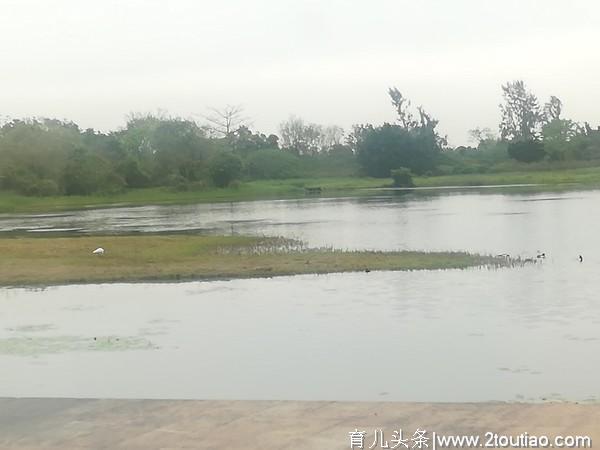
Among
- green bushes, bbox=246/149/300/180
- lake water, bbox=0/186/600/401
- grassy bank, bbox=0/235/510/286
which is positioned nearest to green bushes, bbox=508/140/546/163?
green bushes, bbox=246/149/300/180

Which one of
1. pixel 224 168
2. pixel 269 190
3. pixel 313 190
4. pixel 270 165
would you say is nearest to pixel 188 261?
pixel 224 168

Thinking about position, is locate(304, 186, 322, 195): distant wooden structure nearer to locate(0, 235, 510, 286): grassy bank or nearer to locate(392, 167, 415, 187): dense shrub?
locate(392, 167, 415, 187): dense shrub

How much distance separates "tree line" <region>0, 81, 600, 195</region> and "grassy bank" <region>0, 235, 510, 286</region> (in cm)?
5269

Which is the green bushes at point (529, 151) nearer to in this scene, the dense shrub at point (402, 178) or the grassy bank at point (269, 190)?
the grassy bank at point (269, 190)

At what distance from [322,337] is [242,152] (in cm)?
9427

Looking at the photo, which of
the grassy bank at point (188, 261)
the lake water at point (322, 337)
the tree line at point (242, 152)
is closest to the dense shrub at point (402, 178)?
the tree line at point (242, 152)

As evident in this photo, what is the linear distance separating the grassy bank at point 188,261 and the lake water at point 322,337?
3.71ft

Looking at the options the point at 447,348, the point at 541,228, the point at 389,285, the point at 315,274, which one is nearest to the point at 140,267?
the point at 315,274

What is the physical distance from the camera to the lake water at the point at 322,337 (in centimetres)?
872

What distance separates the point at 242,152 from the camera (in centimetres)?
10469

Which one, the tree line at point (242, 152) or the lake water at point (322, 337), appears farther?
the tree line at point (242, 152)

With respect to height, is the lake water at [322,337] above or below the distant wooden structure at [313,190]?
below

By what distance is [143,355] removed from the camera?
34.5 ft

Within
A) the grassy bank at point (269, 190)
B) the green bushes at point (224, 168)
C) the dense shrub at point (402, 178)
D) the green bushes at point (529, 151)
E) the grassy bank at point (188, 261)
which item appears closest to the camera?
the grassy bank at point (188, 261)
